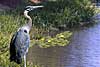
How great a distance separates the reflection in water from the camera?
16656mm

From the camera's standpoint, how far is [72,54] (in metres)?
18.1

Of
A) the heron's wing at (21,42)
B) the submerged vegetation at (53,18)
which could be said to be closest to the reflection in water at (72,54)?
the submerged vegetation at (53,18)

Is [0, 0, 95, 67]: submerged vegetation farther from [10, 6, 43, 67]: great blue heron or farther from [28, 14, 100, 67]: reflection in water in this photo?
[10, 6, 43, 67]: great blue heron

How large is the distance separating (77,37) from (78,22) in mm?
3856

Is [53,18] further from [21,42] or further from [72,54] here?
[21,42]

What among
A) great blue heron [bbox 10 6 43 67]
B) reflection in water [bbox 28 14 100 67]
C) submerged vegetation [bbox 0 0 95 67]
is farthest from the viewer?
submerged vegetation [bbox 0 0 95 67]

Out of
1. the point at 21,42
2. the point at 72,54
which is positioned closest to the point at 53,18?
the point at 72,54

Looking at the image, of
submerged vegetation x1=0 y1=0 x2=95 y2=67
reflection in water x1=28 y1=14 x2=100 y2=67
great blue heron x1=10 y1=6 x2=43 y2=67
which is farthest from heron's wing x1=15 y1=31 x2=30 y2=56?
submerged vegetation x1=0 y1=0 x2=95 y2=67

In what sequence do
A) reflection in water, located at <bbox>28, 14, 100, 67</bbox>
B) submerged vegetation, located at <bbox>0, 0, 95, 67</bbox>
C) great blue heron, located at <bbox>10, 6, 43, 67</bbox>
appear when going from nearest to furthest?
1. great blue heron, located at <bbox>10, 6, 43, 67</bbox>
2. reflection in water, located at <bbox>28, 14, 100, 67</bbox>
3. submerged vegetation, located at <bbox>0, 0, 95, 67</bbox>

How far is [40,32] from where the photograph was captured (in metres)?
21.3

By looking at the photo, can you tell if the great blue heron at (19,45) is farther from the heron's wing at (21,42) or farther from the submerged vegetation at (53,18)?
the submerged vegetation at (53,18)

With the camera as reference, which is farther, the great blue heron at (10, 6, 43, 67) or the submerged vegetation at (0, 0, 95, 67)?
the submerged vegetation at (0, 0, 95, 67)

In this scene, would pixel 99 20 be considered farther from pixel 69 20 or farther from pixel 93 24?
pixel 69 20

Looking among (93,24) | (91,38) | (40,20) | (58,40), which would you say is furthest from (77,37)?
(58,40)
